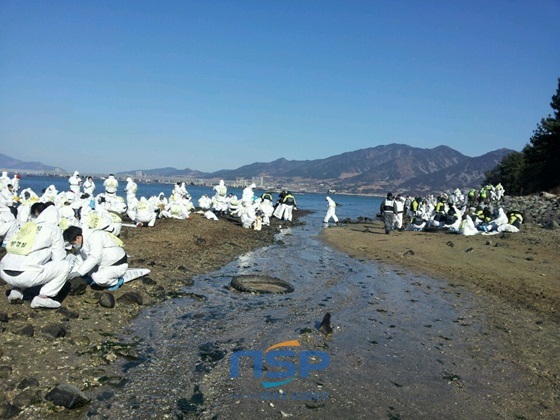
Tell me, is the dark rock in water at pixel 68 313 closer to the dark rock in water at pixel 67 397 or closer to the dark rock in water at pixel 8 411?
the dark rock in water at pixel 67 397

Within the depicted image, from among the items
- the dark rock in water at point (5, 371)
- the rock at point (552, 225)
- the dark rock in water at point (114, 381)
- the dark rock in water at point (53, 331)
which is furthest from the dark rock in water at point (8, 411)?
the rock at point (552, 225)

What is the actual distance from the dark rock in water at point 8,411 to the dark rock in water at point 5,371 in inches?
24.0

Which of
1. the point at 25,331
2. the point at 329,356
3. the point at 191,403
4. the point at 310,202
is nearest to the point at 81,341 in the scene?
the point at 25,331

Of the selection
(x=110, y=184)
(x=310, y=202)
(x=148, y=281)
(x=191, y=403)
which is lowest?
(x=310, y=202)

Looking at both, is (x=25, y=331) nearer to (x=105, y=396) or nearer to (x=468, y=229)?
(x=105, y=396)

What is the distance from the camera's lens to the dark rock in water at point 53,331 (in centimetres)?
578

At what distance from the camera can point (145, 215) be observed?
59.0 ft

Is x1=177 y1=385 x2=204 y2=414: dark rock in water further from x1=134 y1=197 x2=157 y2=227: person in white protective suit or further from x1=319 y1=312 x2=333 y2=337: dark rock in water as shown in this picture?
x1=134 y1=197 x2=157 y2=227: person in white protective suit

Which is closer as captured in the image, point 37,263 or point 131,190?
point 37,263

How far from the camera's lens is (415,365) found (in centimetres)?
600

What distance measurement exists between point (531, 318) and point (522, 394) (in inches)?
150

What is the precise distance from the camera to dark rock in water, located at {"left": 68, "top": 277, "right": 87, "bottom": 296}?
741 cm

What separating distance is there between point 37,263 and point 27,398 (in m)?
2.69

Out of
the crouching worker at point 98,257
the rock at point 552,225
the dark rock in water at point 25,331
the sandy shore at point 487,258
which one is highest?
the crouching worker at point 98,257
